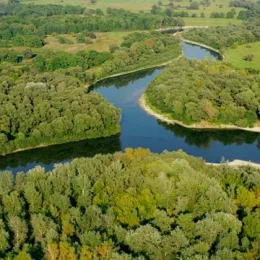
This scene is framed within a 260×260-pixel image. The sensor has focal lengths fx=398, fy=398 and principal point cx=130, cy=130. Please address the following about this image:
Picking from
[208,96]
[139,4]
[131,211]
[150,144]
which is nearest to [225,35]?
[208,96]

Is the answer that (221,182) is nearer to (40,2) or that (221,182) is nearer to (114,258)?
(114,258)

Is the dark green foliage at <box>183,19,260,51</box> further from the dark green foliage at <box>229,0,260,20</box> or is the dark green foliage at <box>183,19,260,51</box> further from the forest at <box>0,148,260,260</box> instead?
the forest at <box>0,148,260,260</box>

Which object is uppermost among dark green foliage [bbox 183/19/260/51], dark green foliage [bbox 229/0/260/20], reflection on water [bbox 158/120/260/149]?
dark green foliage [bbox 229/0/260/20]

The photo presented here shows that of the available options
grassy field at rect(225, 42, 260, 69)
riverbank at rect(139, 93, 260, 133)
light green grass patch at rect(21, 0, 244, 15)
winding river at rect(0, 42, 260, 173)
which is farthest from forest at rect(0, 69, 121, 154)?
light green grass patch at rect(21, 0, 244, 15)

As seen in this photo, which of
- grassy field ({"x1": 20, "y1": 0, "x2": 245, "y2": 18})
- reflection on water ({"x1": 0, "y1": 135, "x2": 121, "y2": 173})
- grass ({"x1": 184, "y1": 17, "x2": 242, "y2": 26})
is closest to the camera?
reflection on water ({"x1": 0, "y1": 135, "x2": 121, "y2": 173})

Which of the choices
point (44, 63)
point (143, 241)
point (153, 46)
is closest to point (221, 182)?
point (143, 241)

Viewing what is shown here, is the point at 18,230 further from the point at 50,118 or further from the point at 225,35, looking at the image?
the point at 225,35

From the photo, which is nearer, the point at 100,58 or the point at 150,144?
the point at 150,144
